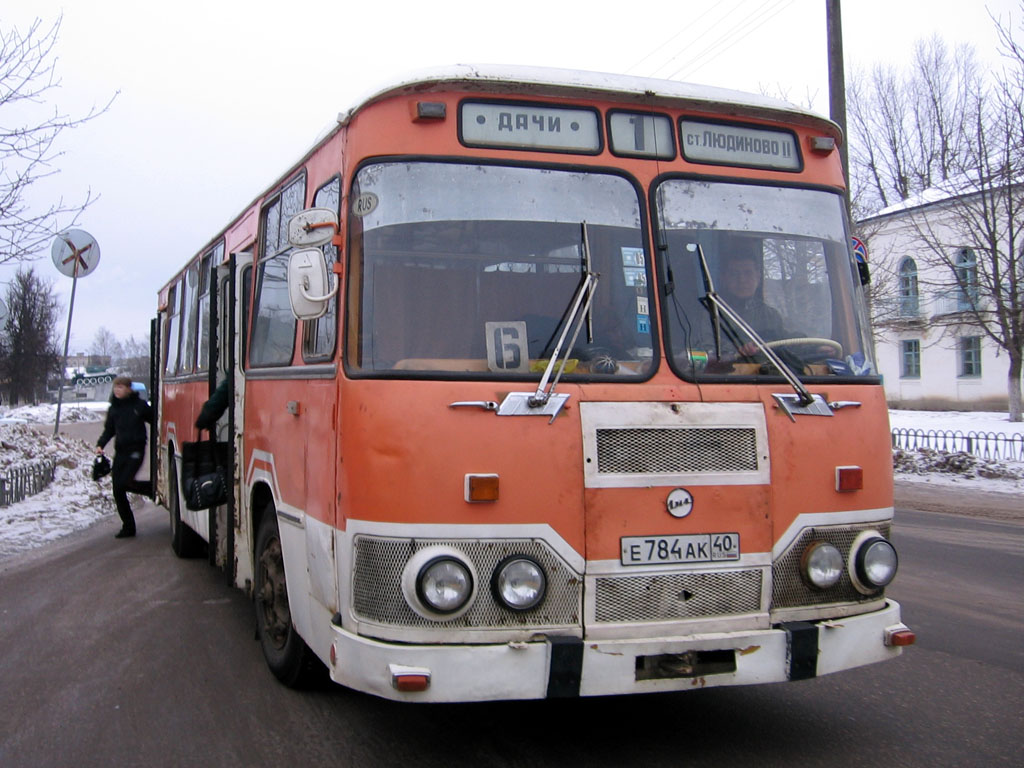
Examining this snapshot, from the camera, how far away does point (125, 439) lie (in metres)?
11.3

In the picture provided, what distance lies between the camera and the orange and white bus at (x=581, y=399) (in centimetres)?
379

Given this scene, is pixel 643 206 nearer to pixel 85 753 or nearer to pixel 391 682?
pixel 391 682

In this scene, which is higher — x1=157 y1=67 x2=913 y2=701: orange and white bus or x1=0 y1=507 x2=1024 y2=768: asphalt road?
x1=157 y1=67 x2=913 y2=701: orange and white bus

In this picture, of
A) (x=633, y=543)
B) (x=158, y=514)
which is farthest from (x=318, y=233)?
(x=158, y=514)

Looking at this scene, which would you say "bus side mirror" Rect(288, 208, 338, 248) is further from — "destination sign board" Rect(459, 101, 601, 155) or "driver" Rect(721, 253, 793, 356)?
"driver" Rect(721, 253, 793, 356)

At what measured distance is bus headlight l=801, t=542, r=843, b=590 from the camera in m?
4.16

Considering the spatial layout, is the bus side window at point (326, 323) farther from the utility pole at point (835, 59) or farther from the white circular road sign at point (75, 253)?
the utility pole at point (835, 59)

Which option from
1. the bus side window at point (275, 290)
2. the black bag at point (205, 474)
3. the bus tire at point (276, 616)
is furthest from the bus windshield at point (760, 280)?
the black bag at point (205, 474)

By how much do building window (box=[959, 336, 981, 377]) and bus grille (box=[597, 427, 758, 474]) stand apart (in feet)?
120

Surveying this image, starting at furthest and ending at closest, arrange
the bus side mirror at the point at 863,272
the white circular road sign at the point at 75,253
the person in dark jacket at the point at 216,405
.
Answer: the white circular road sign at the point at 75,253
the person in dark jacket at the point at 216,405
the bus side mirror at the point at 863,272

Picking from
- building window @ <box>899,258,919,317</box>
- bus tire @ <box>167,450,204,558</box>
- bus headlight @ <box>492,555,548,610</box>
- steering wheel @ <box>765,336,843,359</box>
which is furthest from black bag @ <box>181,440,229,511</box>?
building window @ <box>899,258,919,317</box>

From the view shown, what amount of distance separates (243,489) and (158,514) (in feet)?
29.5

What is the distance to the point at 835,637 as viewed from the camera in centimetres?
409

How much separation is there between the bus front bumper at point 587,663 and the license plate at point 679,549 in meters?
0.31
